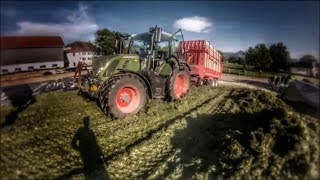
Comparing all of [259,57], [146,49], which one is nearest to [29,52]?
[259,57]

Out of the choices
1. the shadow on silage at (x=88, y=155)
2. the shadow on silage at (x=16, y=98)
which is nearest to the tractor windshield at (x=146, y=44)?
the shadow on silage at (x=88, y=155)

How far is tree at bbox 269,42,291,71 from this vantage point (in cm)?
236

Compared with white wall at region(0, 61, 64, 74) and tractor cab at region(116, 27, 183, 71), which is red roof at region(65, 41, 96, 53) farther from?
tractor cab at region(116, 27, 183, 71)

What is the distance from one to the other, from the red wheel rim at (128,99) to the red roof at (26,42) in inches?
135

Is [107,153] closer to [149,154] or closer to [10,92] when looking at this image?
[149,154]

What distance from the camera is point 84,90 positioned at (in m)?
5.67

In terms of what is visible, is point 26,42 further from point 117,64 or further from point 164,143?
point 117,64

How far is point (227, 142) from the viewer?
4.14 m

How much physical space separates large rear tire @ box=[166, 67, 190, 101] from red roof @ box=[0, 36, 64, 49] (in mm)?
4482

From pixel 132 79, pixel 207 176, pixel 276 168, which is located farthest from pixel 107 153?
pixel 276 168

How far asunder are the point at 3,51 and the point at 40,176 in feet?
3.77

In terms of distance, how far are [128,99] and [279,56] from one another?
3.78 metres

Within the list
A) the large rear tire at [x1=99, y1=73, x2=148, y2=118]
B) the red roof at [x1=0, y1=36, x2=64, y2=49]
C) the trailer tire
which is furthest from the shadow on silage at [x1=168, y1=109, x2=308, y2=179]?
the trailer tire

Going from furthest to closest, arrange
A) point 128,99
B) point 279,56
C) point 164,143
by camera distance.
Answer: point 128,99 → point 164,143 → point 279,56
